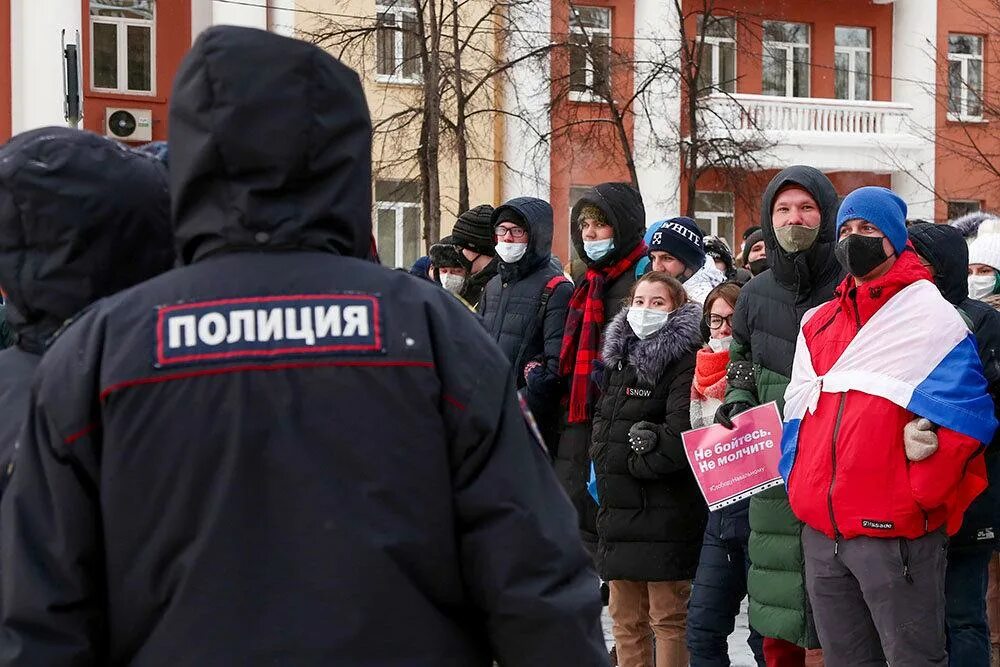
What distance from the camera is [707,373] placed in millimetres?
6492

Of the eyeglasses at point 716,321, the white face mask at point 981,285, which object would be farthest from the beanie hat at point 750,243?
the eyeglasses at point 716,321

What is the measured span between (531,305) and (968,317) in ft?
7.76

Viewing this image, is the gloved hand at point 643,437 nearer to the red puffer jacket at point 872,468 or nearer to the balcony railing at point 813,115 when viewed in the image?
the red puffer jacket at point 872,468

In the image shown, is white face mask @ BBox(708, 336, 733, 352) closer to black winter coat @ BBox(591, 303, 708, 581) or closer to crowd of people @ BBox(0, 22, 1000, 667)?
black winter coat @ BBox(591, 303, 708, 581)

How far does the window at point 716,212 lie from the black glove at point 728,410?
23.4 meters

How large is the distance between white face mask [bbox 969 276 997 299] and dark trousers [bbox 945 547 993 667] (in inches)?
77.8

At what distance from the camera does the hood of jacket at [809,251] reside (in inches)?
236

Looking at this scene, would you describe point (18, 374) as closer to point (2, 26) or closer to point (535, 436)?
point (535, 436)

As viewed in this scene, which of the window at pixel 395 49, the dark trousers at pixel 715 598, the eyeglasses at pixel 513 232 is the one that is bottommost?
the dark trousers at pixel 715 598

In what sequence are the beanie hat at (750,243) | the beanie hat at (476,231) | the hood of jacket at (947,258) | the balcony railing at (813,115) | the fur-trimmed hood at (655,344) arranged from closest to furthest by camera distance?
the hood of jacket at (947,258) → the fur-trimmed hood at (655,344) → the beanie hat at (476,231) → the beanie hat at (750,243) → the balcony railing at (813,115)

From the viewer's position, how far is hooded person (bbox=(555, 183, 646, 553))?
7.04m

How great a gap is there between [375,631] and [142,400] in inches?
20.4

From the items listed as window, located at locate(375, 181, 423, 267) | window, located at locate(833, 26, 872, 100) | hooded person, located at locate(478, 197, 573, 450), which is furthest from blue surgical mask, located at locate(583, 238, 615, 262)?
window, located at locate(833, 26, 872, 100)

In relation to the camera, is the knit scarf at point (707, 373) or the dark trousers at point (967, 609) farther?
the knit scarf at point (707, 373)
